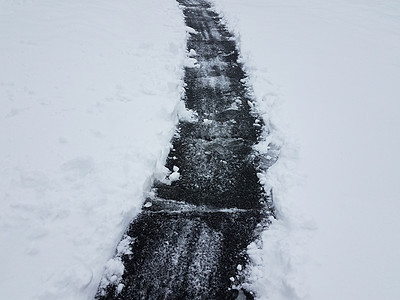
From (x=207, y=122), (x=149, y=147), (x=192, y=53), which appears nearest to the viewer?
(x=149, y=147)

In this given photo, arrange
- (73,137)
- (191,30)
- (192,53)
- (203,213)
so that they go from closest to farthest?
1. (203,213)
2. (73,137)
3. (192,53)
4. (191,30)

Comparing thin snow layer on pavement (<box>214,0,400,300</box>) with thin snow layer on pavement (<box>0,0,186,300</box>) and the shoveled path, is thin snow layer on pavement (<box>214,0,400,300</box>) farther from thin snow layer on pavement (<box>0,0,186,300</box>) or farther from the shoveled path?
thin snow layer on pavement (<box>0,0,186,300</box>)

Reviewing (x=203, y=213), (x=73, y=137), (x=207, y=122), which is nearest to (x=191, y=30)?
(x=207, y=122)

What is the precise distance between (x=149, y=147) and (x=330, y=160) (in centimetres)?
288

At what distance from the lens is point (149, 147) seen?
15.7 feet

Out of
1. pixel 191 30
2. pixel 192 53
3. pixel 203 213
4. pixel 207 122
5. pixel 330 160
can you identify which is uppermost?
pixel 191 30

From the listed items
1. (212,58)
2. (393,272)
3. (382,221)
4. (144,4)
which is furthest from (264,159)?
(144,4)

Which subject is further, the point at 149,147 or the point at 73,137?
the point at 149,147

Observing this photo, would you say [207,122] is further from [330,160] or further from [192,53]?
[192,53]

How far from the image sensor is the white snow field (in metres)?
3.22

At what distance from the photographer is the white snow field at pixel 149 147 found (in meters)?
3.22

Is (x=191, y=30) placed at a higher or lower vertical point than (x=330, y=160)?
higher

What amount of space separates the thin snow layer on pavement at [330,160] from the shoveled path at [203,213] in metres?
0.30

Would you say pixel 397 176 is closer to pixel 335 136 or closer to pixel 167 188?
pixel 335 136
